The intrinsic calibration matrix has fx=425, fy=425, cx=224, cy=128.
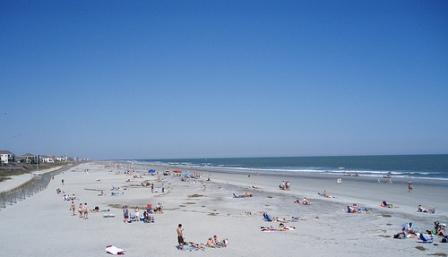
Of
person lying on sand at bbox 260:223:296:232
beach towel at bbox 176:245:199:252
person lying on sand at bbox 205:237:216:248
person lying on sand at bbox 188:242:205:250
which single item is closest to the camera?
beach towel at bbox 176:245:199:252

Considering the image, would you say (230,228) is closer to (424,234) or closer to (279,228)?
(279,228)

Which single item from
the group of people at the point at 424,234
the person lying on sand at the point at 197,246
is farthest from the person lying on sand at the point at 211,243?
the group of people at the point at 424,234

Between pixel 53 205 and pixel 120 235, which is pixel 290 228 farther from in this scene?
pixel 53 205

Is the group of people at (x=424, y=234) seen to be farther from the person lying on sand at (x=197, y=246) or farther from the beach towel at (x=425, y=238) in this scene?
the person lying on sand at (x=197, y=246)

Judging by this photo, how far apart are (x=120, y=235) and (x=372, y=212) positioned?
15.5 meters

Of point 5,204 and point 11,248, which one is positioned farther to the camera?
point 5,204

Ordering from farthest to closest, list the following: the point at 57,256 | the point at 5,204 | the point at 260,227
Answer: the point at 5,204, the point at 260,227, the point at 57,256

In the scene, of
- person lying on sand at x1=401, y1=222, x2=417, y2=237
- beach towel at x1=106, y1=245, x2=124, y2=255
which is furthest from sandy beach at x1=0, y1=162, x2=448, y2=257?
person lying on sand at x1=401, y1=222, x2=417, y2=237

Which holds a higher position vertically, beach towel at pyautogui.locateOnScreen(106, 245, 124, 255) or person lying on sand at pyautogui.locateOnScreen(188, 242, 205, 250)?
beach towel at pyautogui.locateOnScreen(106, 245, 124, 255)

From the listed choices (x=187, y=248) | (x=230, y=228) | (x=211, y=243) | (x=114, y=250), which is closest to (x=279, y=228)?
(x=230, y=228)

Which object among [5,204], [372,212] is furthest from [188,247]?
[5,204]

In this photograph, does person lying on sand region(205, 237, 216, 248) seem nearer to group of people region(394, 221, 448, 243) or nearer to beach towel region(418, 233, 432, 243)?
group of people region(394, 221, 448, 243)

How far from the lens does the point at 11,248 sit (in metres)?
17.5

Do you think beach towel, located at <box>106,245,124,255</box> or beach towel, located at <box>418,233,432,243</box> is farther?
beach towel, located at <box>418,233,432,243</box>
